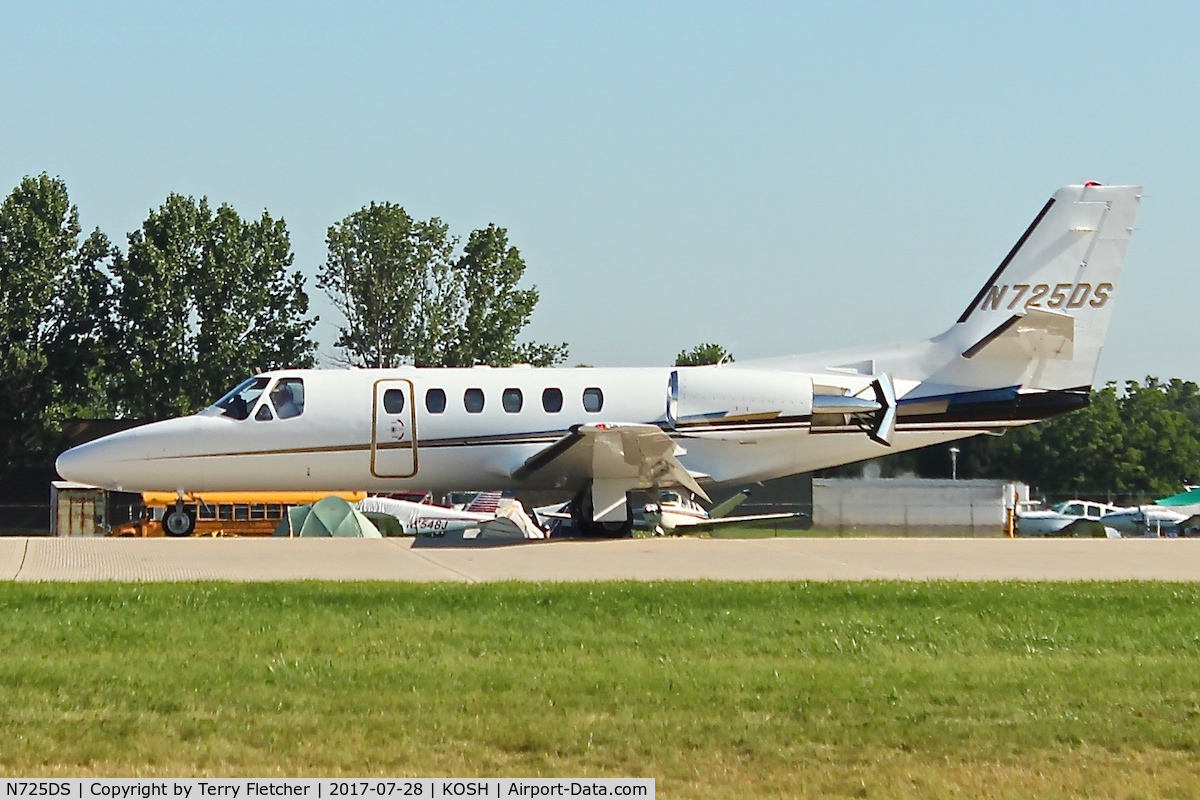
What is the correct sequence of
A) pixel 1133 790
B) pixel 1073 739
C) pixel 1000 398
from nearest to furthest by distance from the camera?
pixel 1133 790 < pixel 1073 739 < pixel 1000 398

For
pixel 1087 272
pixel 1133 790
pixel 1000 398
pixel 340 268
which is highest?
pixel 340 268

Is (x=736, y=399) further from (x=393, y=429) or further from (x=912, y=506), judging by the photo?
(x=912, y=506)

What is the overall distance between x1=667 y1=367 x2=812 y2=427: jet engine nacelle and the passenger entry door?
3891 mm

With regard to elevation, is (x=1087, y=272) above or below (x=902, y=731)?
above

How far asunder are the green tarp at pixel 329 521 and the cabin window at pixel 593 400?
5.58 m

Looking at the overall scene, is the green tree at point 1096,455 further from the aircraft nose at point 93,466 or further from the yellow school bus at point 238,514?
the aircraft nose at point 93,466

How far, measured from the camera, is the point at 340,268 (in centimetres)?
5766

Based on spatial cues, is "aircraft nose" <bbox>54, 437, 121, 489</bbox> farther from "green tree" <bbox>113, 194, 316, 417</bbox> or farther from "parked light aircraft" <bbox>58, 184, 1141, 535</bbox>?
"green tree" <bbox>113, 194, 316, 417</bbox>

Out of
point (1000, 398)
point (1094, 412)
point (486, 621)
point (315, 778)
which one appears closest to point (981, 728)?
point (315, 778)

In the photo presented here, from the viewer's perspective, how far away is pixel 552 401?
22.5 meters

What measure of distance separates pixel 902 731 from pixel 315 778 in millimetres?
3219

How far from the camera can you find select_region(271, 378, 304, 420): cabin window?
22.5 meters

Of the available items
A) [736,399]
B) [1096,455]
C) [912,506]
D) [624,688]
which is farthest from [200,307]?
[1096,455]

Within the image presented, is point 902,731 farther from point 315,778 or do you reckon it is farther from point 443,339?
point 443,339
